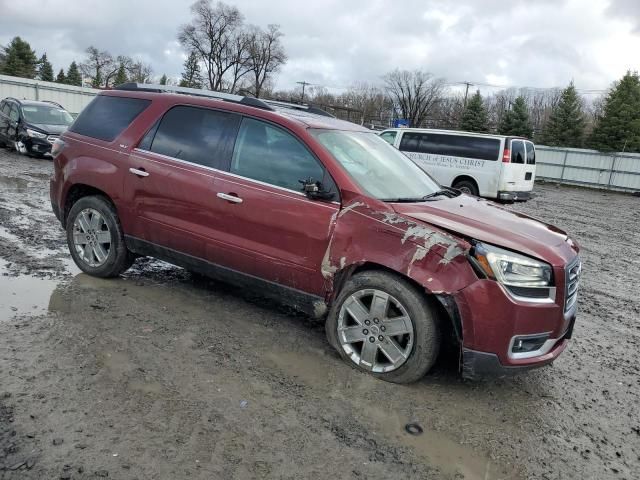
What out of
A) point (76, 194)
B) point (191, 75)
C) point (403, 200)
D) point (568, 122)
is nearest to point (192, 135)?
point (76, 194)

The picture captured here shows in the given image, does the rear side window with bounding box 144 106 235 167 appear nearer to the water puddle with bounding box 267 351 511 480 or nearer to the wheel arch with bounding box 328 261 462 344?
the wheel arch with bounding box 328 261 462 344

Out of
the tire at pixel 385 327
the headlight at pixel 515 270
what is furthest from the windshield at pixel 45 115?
the headlight at pixel 515 270

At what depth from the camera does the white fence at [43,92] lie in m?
26.8

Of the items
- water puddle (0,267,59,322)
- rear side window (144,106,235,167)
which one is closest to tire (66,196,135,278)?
water puddle (0,267,59,322)

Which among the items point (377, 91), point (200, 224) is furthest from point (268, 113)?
point (377, 91)

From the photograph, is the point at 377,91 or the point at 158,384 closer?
the point at 158,384

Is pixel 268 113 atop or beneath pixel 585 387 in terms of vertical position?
atop

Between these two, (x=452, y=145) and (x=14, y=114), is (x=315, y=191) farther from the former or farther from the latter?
(x=14, y=114)

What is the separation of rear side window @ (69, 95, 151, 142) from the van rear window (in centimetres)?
1143

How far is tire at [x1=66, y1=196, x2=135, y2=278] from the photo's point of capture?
16.5ft

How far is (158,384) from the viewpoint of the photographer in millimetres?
3359

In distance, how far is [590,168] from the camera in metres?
27.3

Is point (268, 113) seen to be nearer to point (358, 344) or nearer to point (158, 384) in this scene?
point (358, 344)

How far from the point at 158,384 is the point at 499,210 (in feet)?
9.50
